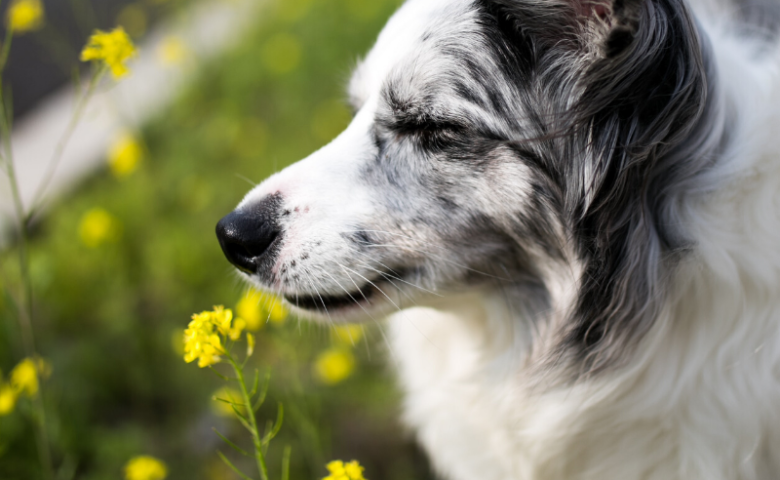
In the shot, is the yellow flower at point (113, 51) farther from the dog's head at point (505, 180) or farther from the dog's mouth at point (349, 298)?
the dog's mouth at point (349, 298)

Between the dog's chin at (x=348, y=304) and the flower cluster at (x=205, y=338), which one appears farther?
the dog's chin at (x=348, y=304)

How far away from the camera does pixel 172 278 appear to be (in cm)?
301

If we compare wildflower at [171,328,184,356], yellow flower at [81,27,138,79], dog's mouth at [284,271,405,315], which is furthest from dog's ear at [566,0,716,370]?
wildflower at [171,328,184,356]

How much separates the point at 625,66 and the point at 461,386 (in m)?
1.02

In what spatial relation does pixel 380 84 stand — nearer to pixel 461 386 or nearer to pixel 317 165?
pixel 317 165

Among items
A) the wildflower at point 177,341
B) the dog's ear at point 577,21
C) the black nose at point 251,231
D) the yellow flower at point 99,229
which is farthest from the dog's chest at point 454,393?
the yellow flower at point 99,229

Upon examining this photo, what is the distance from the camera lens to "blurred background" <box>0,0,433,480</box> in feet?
7.35

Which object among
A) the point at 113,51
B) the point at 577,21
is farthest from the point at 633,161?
the point at 113,51

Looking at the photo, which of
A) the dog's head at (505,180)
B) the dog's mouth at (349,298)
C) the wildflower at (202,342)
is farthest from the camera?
the dog's mouth at (349,298)

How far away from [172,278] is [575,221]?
2.19m

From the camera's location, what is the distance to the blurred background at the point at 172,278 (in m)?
2.24

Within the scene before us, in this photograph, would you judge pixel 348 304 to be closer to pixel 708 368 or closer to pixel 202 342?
pixel 202 342

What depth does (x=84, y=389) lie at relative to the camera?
7.93 ft

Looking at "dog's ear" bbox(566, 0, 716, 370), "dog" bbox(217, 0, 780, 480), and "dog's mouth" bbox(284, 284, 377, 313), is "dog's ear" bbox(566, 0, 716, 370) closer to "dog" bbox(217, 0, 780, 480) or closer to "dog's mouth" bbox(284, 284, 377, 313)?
"dog" bbox(217, 0, 780, 480)
